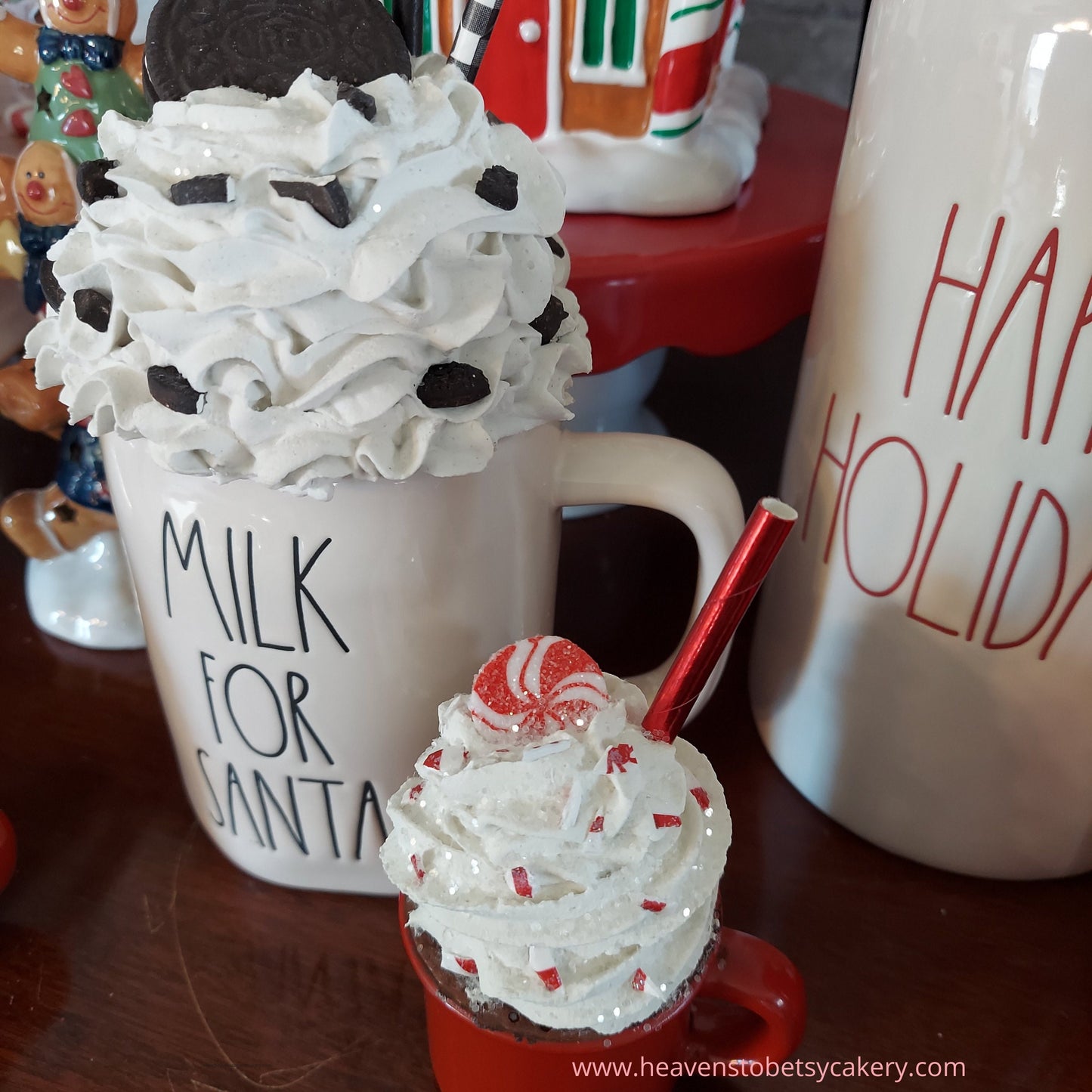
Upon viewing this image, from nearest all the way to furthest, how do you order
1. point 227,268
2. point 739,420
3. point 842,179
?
point 227,268, point 842,179, point 739,420

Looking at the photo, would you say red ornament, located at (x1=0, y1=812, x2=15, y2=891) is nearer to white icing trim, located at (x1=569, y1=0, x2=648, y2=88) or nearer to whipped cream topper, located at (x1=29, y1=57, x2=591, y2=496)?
whipped cream topper, located at (x1=29, y1=57, x2=591, y2=496)

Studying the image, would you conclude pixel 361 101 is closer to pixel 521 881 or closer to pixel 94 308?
pixel 94 308

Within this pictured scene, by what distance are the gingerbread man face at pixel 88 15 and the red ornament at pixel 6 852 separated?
319 mm

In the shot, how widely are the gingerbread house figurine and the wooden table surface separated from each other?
25 cm

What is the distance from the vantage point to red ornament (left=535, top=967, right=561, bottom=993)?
31cm

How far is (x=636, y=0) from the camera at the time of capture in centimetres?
45

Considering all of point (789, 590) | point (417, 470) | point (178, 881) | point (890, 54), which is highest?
point (890, 54)

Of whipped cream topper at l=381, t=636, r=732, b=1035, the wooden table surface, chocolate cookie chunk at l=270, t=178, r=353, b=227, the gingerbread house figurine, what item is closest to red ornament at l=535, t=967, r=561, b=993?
whipped cream topper at l=381, t=636, r=732, b=1035

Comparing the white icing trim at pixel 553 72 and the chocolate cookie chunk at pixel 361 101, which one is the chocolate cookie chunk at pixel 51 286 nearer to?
the chocolate cookie chunk at pixel 361 101

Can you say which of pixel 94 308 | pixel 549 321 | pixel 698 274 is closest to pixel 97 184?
pixel 94 308

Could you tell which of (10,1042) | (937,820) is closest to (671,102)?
(937,820)

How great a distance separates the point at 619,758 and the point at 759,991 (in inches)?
3.8

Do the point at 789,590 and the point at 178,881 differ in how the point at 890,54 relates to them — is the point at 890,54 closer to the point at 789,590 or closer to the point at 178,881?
the point at 789,590

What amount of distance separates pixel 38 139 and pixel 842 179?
0.33m
